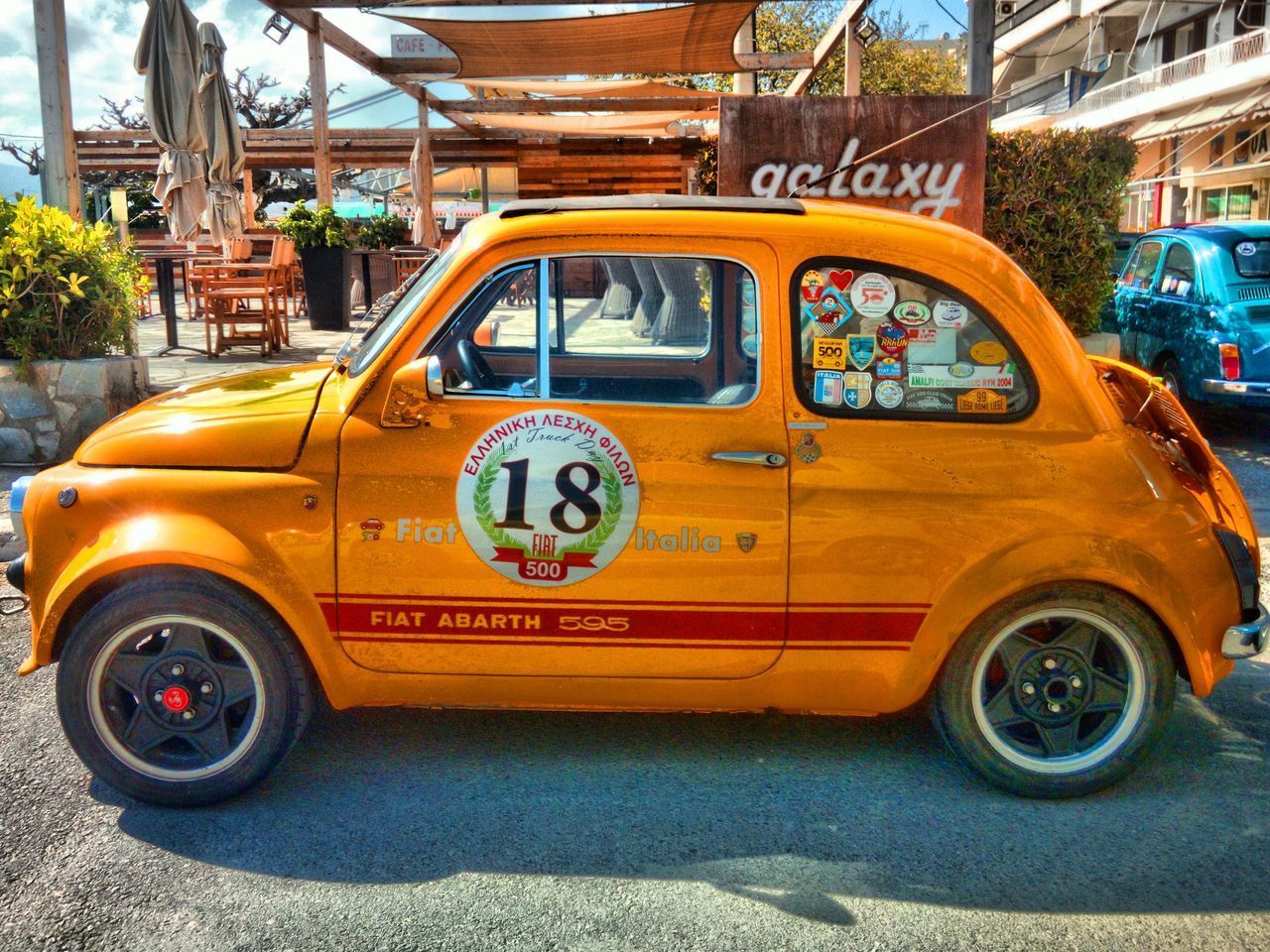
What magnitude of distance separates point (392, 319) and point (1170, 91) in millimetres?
34119

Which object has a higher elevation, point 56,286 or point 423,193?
point 423,193

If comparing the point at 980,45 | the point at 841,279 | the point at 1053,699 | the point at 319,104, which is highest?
the point at 319,104

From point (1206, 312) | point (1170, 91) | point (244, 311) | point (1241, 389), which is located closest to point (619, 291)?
point (1241, 389)

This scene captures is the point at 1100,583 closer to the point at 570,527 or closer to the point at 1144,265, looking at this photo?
the point at 570,527

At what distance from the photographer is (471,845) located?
3223 mm

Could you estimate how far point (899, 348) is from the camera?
3.44 metres

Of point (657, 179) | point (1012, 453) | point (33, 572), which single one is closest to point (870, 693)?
point (1012, 453)

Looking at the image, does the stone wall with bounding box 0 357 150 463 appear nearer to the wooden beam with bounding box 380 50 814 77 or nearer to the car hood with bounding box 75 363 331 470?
the car hood with bounding box 75 363 331 470

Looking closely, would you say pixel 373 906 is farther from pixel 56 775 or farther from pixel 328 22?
pixel 328 22

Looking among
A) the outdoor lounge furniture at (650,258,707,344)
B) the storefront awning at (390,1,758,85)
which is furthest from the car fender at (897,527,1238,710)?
the storefront awning at (390,1,758,85)

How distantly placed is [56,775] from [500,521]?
5.52 ft

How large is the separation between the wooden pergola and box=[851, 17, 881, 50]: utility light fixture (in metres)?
0.08

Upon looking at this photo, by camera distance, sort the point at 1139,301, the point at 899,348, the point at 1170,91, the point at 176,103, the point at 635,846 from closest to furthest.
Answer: the point at 635,846, the point at 899,348, the point at 1139,301, the point at 176,103, the point at 1170,91

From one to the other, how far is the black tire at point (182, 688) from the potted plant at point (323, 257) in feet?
35.2
